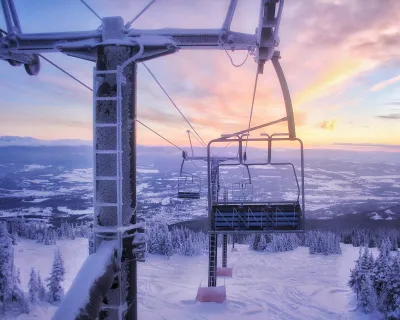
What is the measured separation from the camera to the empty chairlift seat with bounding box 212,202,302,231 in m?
7.14

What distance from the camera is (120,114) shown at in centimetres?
313

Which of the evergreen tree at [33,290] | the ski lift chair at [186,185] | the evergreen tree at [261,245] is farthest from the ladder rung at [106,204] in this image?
the evergreen tree at [261,245]

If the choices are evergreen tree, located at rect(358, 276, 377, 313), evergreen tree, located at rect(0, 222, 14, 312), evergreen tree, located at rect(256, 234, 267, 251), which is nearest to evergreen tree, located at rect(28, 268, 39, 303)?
evergreen tree, located at rect(0, 222, 14, 312)

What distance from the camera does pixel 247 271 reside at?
3259cm

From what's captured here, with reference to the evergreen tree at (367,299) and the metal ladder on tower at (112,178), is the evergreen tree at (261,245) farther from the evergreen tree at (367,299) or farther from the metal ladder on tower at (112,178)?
the metal ladder on tower at (112,178)

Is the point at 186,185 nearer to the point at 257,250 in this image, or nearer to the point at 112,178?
the point at 112,178

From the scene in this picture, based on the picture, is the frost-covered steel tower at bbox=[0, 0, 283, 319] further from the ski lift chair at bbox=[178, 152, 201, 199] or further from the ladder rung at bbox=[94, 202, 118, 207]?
the ski lift chair at bbox=[178, 152, 201, 199]

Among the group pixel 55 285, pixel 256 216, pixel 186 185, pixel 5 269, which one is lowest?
pixel 55 285

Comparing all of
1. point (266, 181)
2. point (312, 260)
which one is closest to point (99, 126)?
point (312, 260)

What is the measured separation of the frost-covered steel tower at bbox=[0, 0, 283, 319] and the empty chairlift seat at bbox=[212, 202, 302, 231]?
14.1 feet

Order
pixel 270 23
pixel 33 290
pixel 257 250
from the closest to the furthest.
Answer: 1. pixel 270 23
2. pixel 33 290
3. pixel 257 250

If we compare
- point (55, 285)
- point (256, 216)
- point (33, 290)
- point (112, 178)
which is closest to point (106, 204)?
point (112, 178)

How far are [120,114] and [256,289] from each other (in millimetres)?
24872

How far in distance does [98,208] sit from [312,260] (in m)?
42.7
